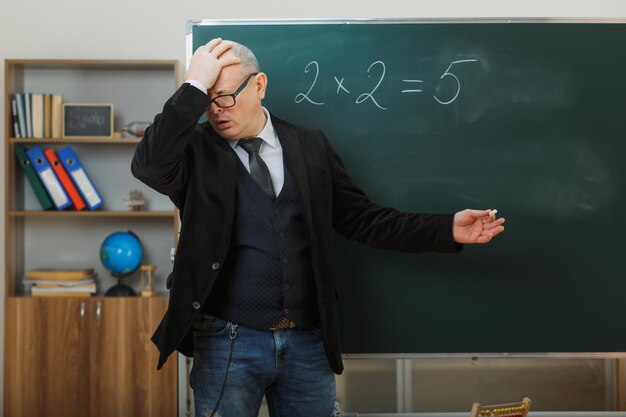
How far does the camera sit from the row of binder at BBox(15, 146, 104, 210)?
3635 millimetres

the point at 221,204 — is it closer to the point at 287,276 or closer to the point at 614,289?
the point at 287,276

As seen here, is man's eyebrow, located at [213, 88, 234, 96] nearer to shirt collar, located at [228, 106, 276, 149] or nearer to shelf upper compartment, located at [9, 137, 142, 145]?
shirt collar, located at [228, 106, 276, 149]

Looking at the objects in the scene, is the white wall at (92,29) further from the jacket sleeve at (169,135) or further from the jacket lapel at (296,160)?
the jacket sleeve at (169,135)

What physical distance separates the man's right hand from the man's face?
0.03 metres

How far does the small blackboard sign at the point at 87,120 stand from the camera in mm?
3633

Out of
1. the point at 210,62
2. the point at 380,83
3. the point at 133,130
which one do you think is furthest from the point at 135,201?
the point at 210,62

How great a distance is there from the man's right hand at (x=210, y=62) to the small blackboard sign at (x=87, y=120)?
2013 mm

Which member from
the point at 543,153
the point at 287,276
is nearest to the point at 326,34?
the point at 543,153

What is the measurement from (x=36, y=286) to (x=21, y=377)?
1.46ft

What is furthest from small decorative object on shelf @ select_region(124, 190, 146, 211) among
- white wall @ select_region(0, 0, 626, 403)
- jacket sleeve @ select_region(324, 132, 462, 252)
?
jacket sleeve @ select_region(324, 132, 462, 252)

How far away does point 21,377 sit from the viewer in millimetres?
3539

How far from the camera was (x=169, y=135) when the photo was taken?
161 centimetres

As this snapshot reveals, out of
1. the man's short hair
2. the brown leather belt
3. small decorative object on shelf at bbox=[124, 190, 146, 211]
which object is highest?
the man's short hair

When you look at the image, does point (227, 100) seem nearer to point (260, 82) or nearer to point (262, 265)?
point (260, 82)
